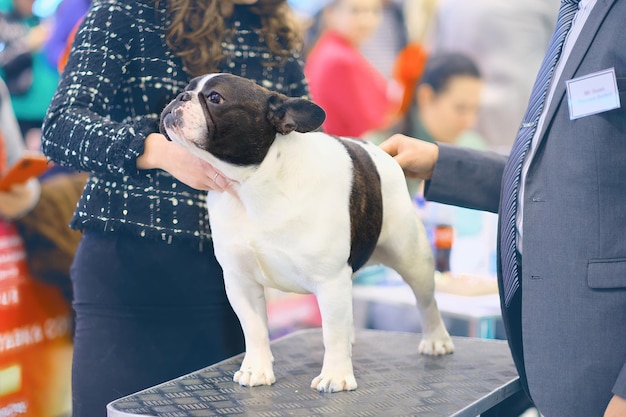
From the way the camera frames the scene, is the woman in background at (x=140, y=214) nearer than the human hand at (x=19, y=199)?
Yes

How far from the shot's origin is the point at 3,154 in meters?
3.79

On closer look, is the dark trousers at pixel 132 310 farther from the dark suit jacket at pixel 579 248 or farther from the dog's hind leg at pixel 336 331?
the dark suit jacket at pixel 579 248

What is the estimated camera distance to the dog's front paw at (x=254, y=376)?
198 centimetres

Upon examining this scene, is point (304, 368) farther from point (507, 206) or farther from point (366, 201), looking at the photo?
point (507, 206)

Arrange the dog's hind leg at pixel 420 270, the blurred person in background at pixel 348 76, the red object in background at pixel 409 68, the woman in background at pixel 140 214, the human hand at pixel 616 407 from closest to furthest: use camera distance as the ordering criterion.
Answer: the human hand at pixel 616 407
the woman in background at pixel 140 214
the dog's hind leg at pixel 420 270
the blurred person in background at pixel 348 76
the red object in background at pixel 409 68

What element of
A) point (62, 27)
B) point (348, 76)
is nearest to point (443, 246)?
point (348, 76)

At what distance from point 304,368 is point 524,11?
4260 mm

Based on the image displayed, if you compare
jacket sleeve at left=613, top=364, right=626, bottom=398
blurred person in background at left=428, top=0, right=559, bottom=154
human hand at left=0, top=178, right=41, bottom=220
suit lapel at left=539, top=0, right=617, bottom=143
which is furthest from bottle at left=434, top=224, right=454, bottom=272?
jacket sleeve at left=613, top=364, right=626, bottom=398

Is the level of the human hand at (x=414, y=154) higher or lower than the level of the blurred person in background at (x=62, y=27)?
lower

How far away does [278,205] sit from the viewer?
185 cm

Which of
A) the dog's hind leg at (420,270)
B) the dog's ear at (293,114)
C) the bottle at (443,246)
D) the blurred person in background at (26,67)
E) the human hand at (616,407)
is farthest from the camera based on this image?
the bottle at (443,246)

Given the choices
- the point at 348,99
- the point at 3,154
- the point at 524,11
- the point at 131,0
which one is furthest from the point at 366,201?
the point at 524,11

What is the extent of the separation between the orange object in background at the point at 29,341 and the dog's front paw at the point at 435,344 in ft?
7.06

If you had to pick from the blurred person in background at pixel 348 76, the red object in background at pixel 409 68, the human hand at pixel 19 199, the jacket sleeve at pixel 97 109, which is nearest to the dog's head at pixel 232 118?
the jacket sleeve at pixel 97 109
